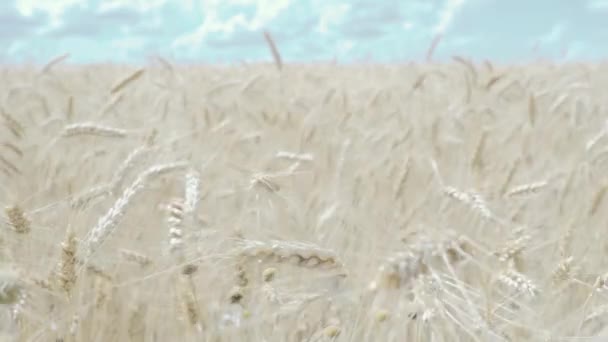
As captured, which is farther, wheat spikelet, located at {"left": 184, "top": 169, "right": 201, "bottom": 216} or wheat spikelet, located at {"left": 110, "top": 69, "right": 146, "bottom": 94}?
wheat spikelet, located at {"left": 110, "top": 69, "right": 146, "bottom": 94}

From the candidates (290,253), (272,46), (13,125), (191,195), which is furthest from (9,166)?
(272,46)

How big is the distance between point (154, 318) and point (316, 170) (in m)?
0.83

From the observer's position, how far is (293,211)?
3.95ft

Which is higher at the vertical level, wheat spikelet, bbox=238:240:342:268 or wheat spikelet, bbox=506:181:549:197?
wheat spikelet, bbox=238:240:342:268

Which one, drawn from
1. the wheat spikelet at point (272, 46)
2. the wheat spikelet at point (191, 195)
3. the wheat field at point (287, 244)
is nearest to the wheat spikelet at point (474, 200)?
the wheat field at point (287, 244)

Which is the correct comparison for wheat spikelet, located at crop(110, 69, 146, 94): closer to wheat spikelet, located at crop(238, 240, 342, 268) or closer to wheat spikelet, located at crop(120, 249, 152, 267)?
wheat spikelet, located at crop(120, 249, 152, 267)

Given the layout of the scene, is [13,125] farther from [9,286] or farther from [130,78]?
[9,286]

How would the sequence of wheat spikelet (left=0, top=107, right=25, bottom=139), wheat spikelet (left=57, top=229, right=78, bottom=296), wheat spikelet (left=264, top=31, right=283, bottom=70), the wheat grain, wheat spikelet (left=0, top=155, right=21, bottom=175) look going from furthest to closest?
wheat spikelet (left=264, top=31, right=283, bottom=70), wheat spikelet (left=0, top=107, right=25, bottom=139), wheat spikelet (left=0, top=155, right=21, bottom=175), wheat spikelet (left=57, top=229, right=78, bottom=296), the wheat grain

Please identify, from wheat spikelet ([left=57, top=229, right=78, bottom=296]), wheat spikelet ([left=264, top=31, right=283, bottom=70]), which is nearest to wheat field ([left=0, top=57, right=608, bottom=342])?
wheat spikelet ([left=57, top=229, right=78, bottom=296])

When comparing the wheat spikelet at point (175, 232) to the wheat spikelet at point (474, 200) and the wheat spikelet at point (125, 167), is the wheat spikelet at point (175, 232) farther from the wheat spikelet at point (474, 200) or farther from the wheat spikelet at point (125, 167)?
the wheat spikelet at point (474, 200)

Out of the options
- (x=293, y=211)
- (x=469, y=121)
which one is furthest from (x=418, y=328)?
(x=469, y=121)

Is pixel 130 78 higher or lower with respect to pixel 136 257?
higher

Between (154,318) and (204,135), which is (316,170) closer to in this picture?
(204,135)

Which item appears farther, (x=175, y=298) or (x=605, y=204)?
(x=605, y=204)
